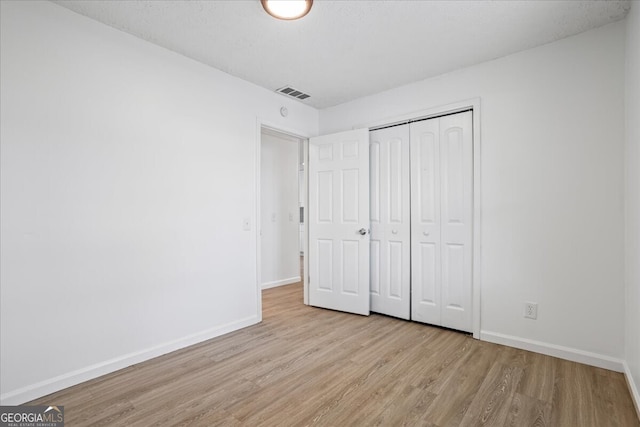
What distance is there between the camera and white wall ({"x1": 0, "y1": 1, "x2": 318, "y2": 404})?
6.47 ft

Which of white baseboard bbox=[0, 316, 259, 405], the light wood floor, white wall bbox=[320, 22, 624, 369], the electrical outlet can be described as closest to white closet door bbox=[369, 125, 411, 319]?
the light wood floor

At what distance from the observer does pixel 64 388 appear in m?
2.10

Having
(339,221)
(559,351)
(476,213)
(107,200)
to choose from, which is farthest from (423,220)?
(107,200)

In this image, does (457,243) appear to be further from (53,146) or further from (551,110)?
(53,146)

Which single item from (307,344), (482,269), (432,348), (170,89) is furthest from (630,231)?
(170,89)

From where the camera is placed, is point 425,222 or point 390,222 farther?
point 390,222

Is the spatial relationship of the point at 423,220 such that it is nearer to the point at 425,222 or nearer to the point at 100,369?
the point at 425,222

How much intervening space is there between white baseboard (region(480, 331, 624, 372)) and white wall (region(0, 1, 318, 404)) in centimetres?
235

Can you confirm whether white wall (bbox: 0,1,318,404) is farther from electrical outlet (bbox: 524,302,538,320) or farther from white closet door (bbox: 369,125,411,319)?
electrical outlet (bbox: 524,302,538,320)

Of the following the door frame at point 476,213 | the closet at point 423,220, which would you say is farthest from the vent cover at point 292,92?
the door frame at point 476,213

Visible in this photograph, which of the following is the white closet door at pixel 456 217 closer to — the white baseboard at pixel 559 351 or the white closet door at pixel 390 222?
the white baseboard at pixel 559 351

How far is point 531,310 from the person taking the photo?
2.65 meters

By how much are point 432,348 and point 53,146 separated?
10.4ft

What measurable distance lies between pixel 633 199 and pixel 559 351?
4.16ft
